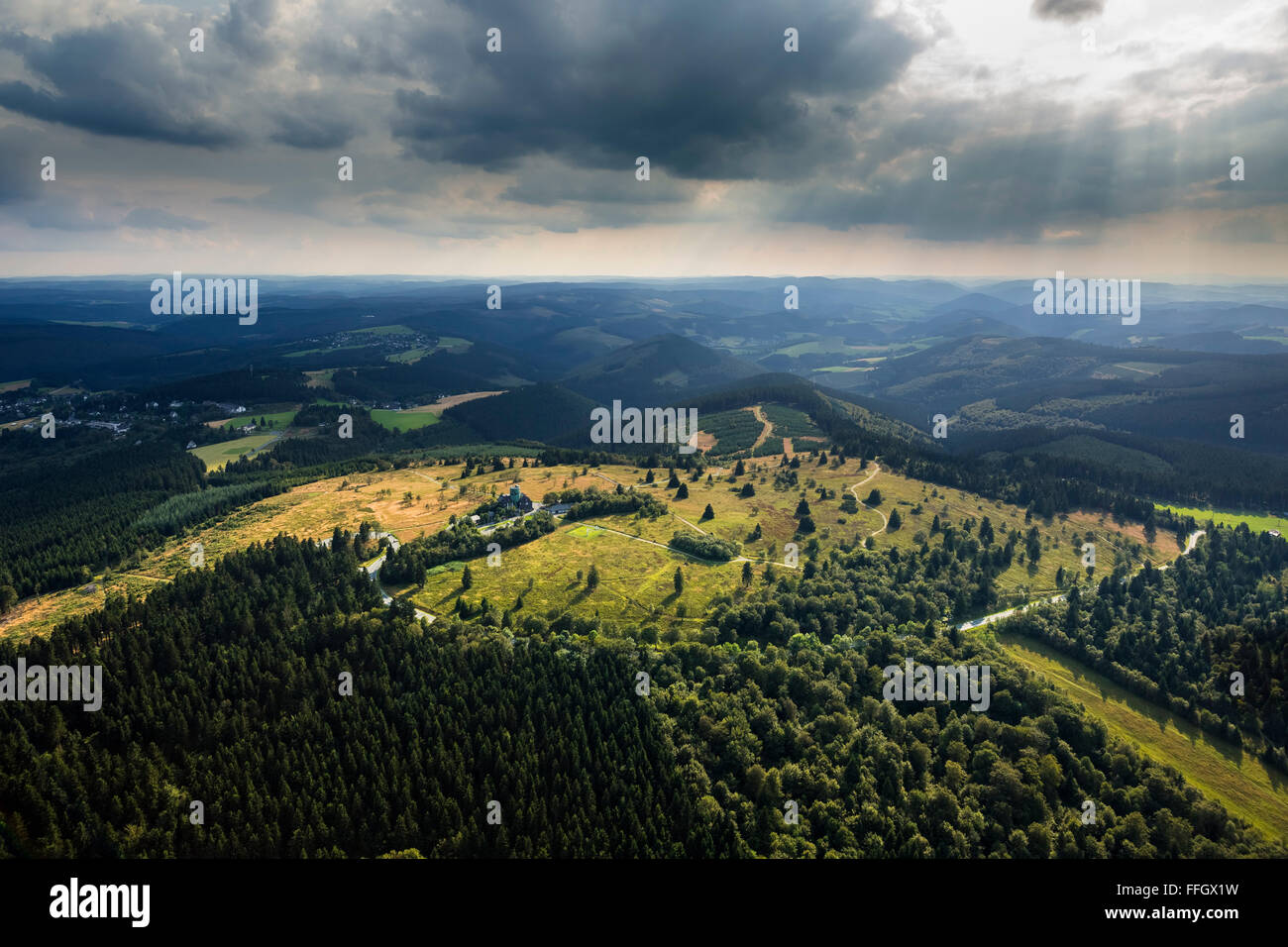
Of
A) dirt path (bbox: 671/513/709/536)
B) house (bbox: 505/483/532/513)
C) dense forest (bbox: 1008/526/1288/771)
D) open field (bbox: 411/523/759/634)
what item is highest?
house (bbox: 505/483/532/513)

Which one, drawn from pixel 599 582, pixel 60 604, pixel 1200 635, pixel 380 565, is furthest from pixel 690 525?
pixel 60 604

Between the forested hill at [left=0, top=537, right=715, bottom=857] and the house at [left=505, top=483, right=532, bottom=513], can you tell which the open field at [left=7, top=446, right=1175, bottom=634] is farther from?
the forested hill at [left=0, top=537, right=715, bottom=857]

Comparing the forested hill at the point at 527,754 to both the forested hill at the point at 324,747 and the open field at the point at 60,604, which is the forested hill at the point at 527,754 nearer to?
the forested hill at the point at 324,747

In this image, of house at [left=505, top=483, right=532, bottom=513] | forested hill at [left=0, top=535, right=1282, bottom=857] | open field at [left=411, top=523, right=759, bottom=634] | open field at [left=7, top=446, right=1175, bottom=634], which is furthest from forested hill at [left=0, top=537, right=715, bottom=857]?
house at [left=505, top=483, right=532, bottom=513]

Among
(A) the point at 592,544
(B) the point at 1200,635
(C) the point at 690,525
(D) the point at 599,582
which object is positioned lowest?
(B) the point at 1200,635

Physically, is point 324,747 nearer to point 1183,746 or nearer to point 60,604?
point 60,604

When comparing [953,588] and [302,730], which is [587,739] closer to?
[302,730]
